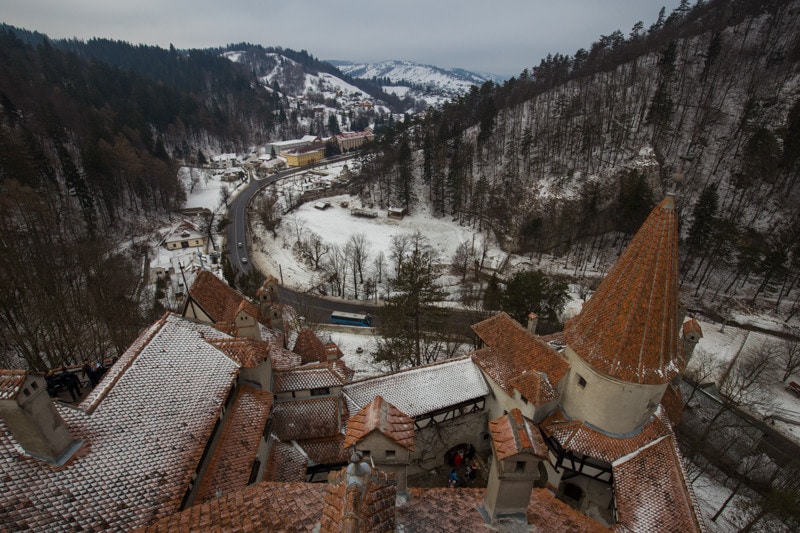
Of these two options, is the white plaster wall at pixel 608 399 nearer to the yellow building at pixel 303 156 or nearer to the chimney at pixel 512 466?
the chimney at pixel 512 466

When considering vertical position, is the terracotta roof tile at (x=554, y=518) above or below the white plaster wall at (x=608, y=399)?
above

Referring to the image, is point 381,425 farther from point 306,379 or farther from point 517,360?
point 517,360

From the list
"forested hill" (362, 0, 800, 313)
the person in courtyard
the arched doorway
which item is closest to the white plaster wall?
the arched doorway

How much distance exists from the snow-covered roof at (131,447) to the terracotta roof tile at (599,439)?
14.1 m

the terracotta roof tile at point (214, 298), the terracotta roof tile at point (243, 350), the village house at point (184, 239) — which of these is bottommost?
the village house at point (184, 239)

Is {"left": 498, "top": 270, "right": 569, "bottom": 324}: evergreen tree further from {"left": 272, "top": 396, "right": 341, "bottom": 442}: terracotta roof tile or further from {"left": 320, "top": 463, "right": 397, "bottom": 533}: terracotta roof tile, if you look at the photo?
{"left": 320, "top": 463, "right": 397, "bottom": 533}: terracotta roof tile

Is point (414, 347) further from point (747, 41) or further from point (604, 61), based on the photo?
point (747, 41)

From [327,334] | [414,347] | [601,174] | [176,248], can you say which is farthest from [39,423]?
[601,174]

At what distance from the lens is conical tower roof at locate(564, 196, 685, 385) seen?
1381 cm

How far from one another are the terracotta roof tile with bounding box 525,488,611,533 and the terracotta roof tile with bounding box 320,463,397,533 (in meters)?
4.08

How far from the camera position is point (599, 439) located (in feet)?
51.6

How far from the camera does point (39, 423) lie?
929 cm

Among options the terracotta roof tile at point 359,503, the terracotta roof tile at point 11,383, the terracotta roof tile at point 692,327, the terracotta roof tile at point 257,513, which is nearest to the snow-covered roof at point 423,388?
the terracotta roof tile at point 257,513

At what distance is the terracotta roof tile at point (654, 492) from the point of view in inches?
517
